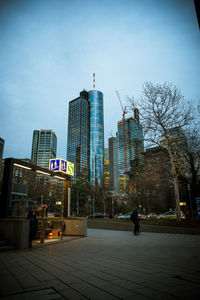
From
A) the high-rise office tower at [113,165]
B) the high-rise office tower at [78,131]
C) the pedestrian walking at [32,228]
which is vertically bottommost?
the pedestrian walking at [32,228]

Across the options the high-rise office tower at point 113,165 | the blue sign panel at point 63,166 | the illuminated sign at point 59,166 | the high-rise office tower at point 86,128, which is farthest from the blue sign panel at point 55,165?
the high-rise office tower at point 86,128

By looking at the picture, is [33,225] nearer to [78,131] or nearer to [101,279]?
[101,279]

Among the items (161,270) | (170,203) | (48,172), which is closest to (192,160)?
(48,172)

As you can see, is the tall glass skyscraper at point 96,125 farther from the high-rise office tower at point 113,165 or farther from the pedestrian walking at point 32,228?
the pedestrian walking at point 32,228

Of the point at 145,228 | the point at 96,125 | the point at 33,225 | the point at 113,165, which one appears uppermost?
the point at 96,125

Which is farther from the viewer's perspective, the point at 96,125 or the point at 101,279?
the point at 96,125

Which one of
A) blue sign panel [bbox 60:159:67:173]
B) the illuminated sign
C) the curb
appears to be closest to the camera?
the curb

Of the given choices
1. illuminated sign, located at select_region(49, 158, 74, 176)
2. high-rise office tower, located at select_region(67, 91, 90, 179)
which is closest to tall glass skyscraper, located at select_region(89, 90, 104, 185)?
high-rise office tower, located at select_region(67, 91, 90, 179)

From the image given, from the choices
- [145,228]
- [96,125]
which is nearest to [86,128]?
[96,125]

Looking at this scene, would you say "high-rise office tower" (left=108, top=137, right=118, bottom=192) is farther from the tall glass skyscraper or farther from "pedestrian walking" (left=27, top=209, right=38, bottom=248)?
the tall glass skyscraper

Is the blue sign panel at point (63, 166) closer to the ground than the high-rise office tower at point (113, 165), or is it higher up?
closer to the ground

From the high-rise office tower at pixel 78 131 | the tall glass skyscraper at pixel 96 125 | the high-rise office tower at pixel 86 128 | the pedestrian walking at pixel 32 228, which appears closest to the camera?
the pedestrian walking at pixel 32 228

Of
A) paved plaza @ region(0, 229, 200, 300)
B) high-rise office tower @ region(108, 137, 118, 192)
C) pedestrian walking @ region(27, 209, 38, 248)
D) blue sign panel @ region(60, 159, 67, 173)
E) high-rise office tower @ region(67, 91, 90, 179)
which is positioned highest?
high-rise office tower @ region(67, 91, 90, 179)

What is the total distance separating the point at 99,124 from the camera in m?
166
